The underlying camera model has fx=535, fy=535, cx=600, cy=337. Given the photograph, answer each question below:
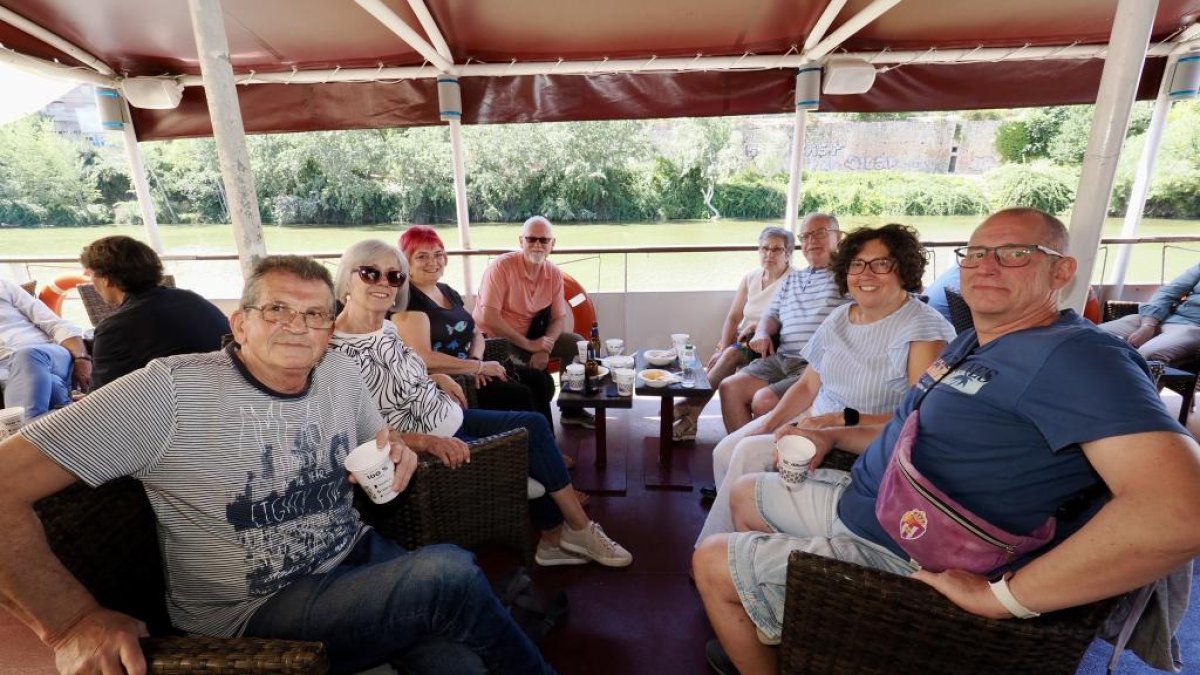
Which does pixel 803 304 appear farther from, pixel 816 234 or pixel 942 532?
pixel 942 532

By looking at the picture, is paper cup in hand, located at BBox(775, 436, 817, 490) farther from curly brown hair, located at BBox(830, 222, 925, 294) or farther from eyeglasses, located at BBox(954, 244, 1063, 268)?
curly brown hair, located at BBox(830, 222, 925, 294)

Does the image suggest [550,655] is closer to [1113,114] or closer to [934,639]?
[934,639]

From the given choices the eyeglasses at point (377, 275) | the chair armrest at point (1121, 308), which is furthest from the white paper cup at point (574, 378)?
the chair armrest at point (1121, 308)

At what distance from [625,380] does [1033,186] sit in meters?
24.7

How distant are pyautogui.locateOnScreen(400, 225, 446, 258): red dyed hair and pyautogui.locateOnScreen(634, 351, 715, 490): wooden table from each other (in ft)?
3.92

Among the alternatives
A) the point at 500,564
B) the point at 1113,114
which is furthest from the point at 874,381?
the point at 500,564

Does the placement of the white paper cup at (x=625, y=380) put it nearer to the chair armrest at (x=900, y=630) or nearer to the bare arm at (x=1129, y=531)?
the chair armrest at (x=900, y=630)

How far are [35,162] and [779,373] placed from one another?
3227 cm

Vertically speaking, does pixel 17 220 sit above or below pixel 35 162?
below

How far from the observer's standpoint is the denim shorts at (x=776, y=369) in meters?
2.80

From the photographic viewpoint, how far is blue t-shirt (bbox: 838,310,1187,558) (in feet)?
2.99

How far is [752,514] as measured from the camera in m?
1.62

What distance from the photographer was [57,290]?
14.8ft

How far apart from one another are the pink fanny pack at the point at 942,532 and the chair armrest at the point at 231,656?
1.14m
